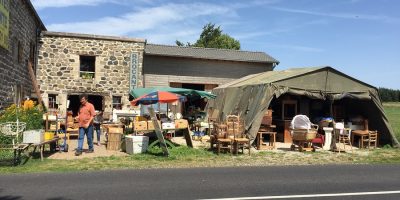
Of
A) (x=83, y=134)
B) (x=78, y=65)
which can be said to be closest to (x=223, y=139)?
(x=83, y=134)

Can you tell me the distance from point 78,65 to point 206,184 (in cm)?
1566

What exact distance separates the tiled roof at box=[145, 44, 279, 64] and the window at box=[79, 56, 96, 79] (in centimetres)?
301

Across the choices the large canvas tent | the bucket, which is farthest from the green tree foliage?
the bucket

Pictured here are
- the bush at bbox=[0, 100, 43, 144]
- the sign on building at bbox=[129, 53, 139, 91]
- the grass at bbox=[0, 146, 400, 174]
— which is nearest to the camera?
the grass at bbox=[0, 146, 400, 174]

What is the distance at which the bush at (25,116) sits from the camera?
12.6m

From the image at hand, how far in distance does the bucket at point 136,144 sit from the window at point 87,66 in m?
10.5

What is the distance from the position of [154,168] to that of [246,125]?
563 cm

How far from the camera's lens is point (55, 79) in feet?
68.3

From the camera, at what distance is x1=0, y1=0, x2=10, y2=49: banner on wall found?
513 inches

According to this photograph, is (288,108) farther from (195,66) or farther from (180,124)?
(195,66)

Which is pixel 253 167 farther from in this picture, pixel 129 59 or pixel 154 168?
pixel 129 59

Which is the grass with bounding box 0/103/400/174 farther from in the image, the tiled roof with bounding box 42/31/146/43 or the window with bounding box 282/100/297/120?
the tiled roof with bounding box 42/31/146/43

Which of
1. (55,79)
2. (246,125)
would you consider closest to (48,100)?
(55,79)

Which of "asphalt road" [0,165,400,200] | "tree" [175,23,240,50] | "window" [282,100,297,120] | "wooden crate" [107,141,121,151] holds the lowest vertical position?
"asphalt road" [0,165,400,200]
